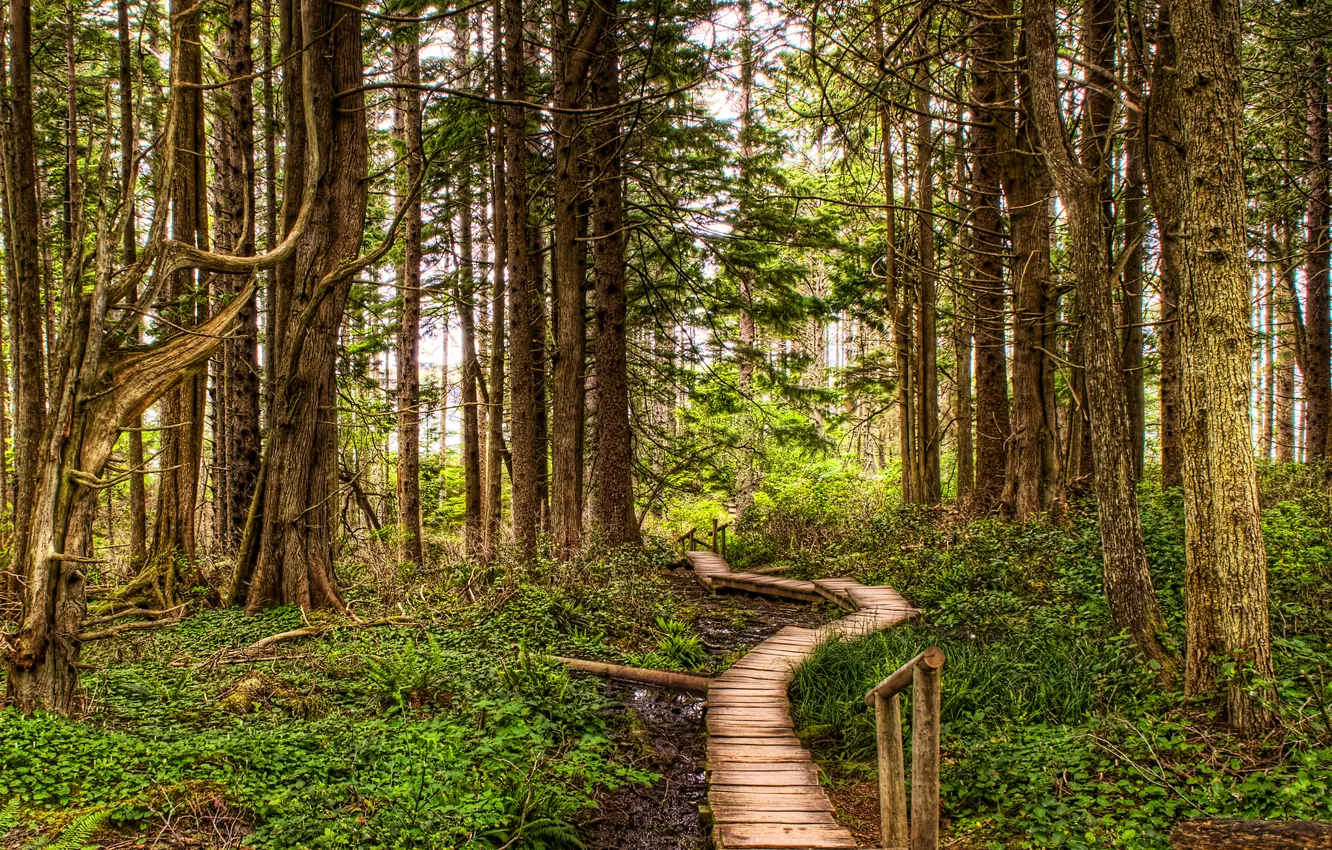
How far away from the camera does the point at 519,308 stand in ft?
35.6

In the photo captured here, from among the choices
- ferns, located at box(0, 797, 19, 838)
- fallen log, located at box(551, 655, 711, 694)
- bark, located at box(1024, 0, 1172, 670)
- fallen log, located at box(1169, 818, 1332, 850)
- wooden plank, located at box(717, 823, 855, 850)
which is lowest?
wooden plank, located at box(717, 823, 855, 850)

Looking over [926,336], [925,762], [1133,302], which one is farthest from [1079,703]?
[926,336]

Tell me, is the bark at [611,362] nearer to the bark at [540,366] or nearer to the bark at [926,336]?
the bark at [540,366]

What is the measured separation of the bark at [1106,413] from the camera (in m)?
6.11

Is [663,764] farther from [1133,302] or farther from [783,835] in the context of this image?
[1133,302]

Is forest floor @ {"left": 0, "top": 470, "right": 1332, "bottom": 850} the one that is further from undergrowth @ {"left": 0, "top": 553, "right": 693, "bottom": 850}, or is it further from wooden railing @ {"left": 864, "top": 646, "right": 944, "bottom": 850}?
wooden railing @ {"left": 864, "top": 646, "right": 944, "bottom": 850}

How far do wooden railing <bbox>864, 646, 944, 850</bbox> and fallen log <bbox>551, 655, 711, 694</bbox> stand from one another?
10.4 feet

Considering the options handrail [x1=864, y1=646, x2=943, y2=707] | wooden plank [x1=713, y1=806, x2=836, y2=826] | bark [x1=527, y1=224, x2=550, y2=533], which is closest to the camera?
Result: handrail [x1=864, y1=646, x2=943, y2=707]

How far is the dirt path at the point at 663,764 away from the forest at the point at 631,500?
0.14ft

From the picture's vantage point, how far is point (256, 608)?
751 centimetres

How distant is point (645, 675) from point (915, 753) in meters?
3.84

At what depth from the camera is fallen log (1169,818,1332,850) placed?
94.7 inches

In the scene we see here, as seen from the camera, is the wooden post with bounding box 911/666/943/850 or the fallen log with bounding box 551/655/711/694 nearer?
the wooden post with bounding box 911/666/943/850

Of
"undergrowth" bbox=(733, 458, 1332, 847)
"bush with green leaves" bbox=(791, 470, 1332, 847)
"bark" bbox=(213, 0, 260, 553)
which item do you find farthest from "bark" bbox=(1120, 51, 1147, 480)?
"bark" bbox=(213, 0, 260, 553)
